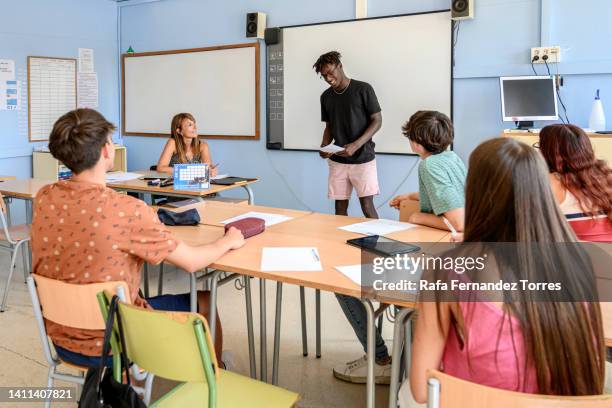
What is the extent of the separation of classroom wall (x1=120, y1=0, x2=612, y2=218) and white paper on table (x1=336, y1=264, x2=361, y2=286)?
2.51 meters

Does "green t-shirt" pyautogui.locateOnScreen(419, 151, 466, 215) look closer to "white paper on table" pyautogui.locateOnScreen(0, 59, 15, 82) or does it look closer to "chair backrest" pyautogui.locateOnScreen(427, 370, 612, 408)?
"chair backrest" pyautogui.locateOnScreen(427, 370, 612, 408)

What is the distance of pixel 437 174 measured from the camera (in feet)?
7.85

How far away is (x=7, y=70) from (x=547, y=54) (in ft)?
16.8

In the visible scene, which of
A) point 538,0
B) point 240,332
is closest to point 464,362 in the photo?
point 240,332

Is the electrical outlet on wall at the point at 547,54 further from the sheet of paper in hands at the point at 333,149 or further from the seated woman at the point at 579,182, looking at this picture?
the seated woman at the point at 579,182

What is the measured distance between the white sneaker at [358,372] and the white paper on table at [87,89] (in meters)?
5.06

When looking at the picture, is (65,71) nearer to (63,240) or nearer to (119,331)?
(63,240)

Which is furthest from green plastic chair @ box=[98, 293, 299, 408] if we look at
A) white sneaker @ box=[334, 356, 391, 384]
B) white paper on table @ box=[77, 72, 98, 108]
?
white paper on table @ box=[77, 72, 98, 108]

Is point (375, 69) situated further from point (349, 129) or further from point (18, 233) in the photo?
point (18, 233)

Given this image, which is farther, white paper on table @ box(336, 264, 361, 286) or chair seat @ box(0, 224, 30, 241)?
chair seat @ box(0, 224, 30, 241)

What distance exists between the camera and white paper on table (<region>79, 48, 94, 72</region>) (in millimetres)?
6562

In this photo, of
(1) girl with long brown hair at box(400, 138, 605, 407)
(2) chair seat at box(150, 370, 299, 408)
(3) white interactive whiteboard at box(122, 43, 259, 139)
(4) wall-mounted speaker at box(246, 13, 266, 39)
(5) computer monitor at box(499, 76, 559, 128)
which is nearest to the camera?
(1) girl with long brown hair at box(400, 138, 605, 407)

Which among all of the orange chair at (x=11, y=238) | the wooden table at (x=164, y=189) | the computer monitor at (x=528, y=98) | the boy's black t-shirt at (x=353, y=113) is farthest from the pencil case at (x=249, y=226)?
the computer monitor at (x=528, y=98)

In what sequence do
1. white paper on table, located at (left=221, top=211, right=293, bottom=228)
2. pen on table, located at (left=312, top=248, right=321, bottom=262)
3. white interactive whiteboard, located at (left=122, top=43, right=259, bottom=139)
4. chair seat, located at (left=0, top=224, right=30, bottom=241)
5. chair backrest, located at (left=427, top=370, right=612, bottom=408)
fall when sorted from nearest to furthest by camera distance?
chair backrest, located at (left=427, top=370, right=612, bottom=408) → pen on table, located at (left=312, top=248, right=321, bottom=262) → white paper on table, located at (left=221, top=211, right=293, bottom=228) → chair seat, located at (left=0, top=224, right=30, bottom=241) → white interactive whiteboard, located at (left=122, top=43, right=259, bottom=139)
